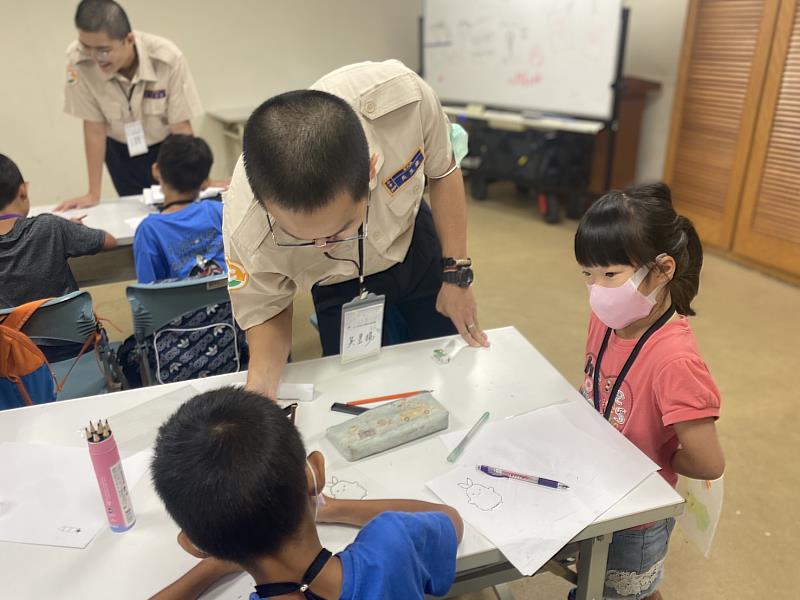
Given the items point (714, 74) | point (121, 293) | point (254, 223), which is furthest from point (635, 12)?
point (254, 223)

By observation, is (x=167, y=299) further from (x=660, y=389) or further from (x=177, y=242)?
(x=660, y=389)

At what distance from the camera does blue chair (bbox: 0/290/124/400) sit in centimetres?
165

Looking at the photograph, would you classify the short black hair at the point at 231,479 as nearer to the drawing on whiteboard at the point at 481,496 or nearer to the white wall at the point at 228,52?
the drawing on whiteboard at the point at 481,496

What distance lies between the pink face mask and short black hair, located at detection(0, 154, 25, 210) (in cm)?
183

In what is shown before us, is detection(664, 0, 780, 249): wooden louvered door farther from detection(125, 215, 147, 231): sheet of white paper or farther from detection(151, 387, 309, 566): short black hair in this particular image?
detection(151, 387, 309, 566): short black hair

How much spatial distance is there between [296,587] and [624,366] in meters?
0.76

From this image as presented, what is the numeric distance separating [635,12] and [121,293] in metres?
4.02

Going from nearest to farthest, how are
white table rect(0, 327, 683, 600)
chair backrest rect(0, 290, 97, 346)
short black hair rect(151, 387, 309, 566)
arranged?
short black hair rect(151, 387, 309, 566) → white table rect(0, 327, 683, 600) → chair backrest rect(0, 290, 97, 346)

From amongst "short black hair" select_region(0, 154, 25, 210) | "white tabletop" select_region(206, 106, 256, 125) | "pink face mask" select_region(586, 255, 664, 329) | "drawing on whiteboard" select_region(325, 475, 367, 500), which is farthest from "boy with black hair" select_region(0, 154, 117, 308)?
"white tabletop" select_region(206, 106, 256, 125)

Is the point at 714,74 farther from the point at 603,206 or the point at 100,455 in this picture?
the point at 100,455

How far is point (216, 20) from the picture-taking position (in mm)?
4840

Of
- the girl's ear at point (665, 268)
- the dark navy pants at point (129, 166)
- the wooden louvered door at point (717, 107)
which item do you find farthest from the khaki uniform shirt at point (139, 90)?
the wooden louvered door at point (717, 107)

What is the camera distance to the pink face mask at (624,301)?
1.16 m

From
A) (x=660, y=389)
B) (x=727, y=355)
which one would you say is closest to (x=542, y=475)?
(x=660, y=389)
